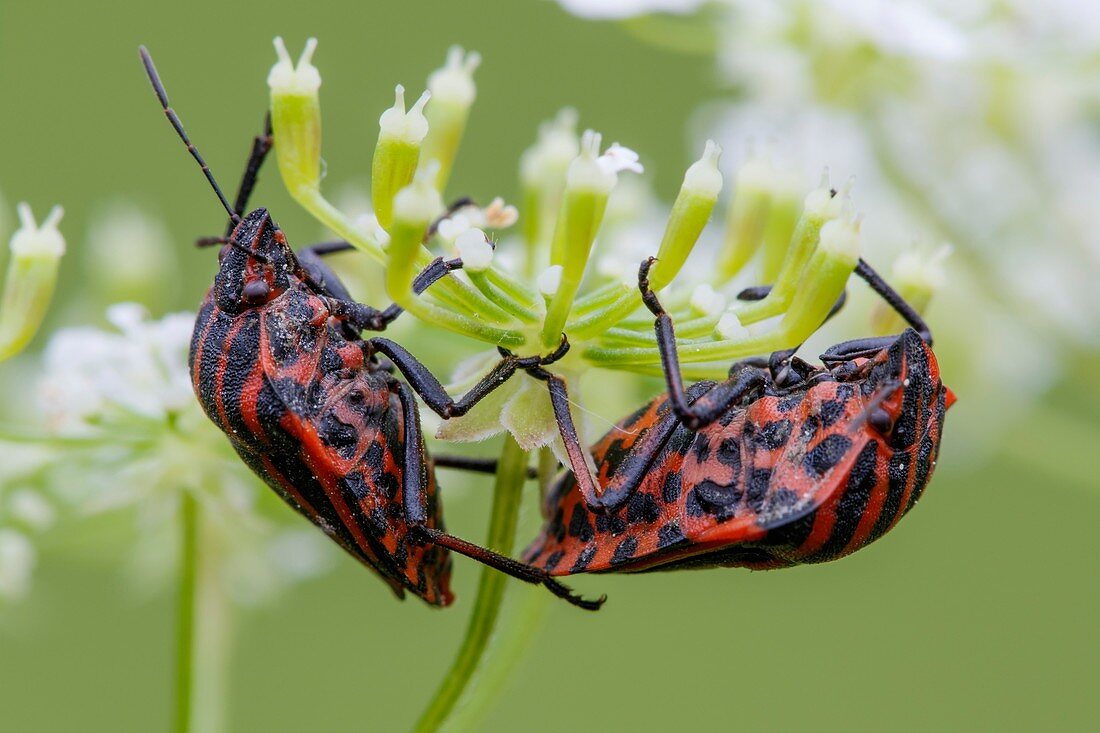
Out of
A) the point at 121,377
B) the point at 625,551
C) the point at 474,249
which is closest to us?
the point at 474,249

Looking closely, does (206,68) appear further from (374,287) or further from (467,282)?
(467,282)

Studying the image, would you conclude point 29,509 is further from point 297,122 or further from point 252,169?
point 297,122

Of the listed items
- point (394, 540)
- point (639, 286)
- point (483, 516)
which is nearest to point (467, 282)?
point (639, 286)

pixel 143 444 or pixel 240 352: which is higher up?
pixel 240 352

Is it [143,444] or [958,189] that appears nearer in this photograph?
[143,444]

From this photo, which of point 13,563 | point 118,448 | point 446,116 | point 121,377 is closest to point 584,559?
point 446,116

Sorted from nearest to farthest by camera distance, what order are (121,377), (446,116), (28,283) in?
(28,283), (446,116), (121,377)

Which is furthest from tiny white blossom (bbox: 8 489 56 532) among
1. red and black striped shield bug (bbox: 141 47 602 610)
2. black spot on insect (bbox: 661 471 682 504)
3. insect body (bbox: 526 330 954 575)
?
black spot on insect (bbox: 661 471 682 504)
